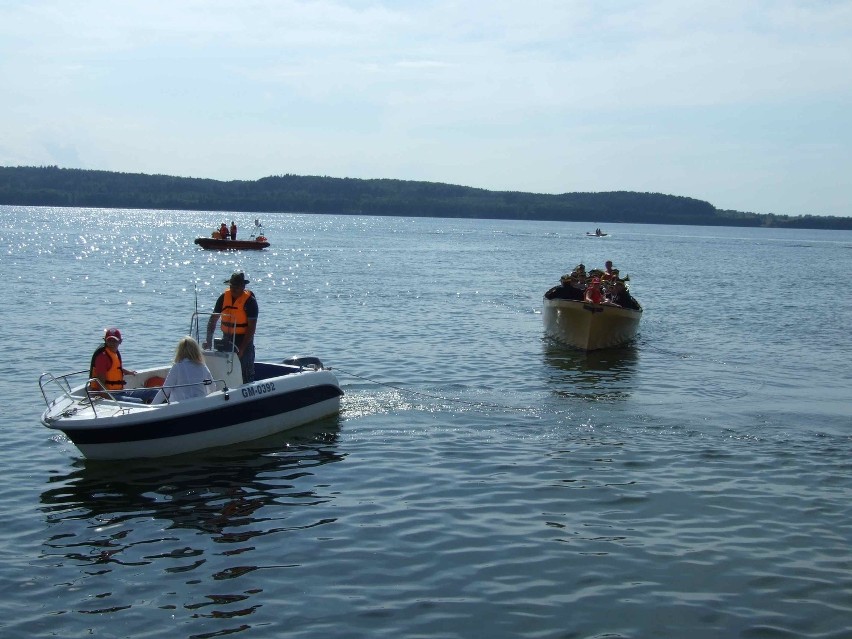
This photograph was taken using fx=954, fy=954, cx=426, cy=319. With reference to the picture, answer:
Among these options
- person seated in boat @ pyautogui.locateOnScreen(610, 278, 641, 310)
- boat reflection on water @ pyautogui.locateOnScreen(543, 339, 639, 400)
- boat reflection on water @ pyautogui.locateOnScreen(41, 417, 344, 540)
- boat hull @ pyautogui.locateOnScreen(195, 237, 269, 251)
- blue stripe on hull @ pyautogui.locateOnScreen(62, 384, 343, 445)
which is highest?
boat hull @ pyautogui.locateOnScreen(195, 237, 269, 251)

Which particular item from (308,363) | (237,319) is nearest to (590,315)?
(308,363)

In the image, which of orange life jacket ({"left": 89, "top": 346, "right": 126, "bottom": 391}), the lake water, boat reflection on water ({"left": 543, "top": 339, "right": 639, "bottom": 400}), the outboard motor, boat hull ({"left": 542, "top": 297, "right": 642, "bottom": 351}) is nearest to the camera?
the lake water

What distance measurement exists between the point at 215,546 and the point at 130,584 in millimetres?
1188

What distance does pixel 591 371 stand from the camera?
2175cm

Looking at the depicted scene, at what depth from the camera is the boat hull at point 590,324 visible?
24.2 metres

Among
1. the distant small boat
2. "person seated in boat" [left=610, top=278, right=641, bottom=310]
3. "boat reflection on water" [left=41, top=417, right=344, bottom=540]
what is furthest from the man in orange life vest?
the distant small boat

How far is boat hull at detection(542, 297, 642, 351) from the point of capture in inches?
955

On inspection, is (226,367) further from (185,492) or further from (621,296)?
(621,296)

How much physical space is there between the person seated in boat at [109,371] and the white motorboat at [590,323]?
13.6m

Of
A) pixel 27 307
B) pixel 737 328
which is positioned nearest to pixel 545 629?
pixel 737 328

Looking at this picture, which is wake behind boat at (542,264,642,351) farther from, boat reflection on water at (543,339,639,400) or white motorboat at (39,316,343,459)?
white motorboat at (39,316,343,459)

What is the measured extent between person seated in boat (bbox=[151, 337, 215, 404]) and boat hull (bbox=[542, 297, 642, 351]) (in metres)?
13.0

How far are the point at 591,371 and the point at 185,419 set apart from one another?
1122 centimetres

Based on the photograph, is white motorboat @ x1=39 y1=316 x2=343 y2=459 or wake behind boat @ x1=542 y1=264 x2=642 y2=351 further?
wake behind boat @ x1=542 y1=264 x2=642 y2=351
